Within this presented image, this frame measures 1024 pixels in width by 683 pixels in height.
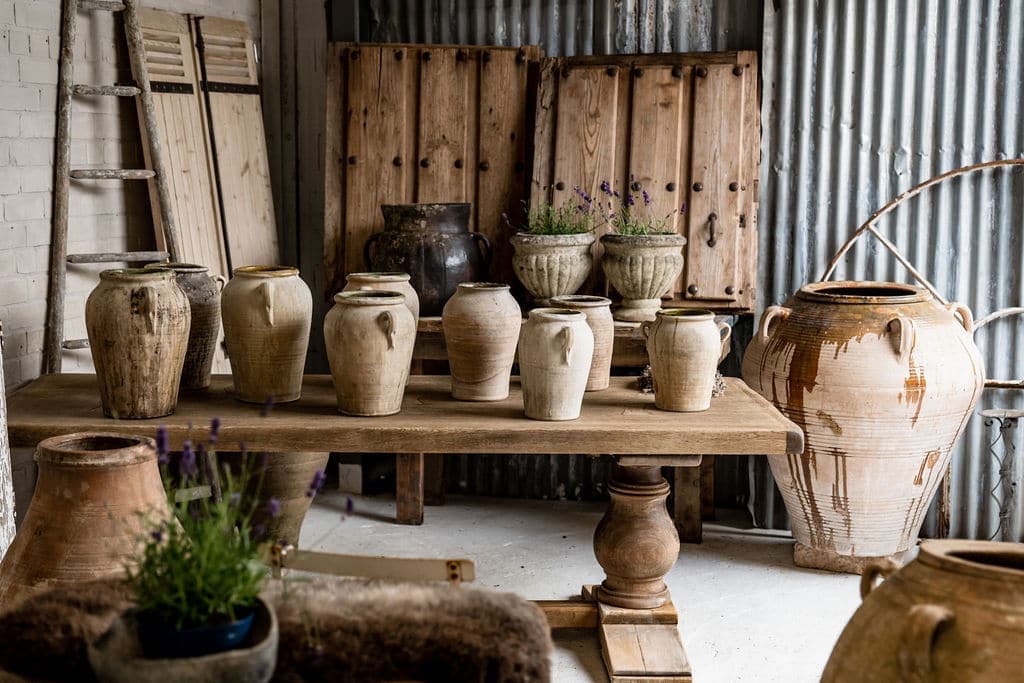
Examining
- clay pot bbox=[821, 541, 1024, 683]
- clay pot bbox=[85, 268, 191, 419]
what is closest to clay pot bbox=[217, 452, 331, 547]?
clay pot bbox=[85, 268, 191, 419]

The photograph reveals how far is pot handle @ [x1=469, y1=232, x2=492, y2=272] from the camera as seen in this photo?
490 cm

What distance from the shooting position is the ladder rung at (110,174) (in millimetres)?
4273

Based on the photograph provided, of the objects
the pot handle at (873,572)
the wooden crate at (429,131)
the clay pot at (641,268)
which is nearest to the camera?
the pot handle at (873,572)

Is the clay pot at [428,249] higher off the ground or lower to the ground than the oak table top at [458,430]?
higher

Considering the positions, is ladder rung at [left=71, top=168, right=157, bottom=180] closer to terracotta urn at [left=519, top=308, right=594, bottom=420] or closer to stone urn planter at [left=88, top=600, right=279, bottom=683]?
terracotta urn at [left=519, top=308, right=594, bottom=420]

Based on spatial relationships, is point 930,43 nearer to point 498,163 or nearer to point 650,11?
point 650,11

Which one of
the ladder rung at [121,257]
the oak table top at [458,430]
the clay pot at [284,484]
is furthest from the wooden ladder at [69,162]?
the oak table top at [458,430]

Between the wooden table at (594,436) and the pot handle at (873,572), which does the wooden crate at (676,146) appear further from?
the pot handle at (873,572)

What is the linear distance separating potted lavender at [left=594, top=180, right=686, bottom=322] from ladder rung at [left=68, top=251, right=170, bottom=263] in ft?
5.57

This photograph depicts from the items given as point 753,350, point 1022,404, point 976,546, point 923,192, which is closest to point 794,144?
point 923,192

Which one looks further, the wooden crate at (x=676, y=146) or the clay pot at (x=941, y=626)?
the wooden crate at (x=676, y=146)

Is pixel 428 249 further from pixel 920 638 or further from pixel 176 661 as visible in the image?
pixel 176 661

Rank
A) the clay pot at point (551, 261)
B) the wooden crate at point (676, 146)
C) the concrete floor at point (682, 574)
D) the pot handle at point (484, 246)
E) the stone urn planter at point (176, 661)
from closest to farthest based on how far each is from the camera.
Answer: the stone urn planter at point (176, 661) → the concrete floor at point (682, 574) → the clay pot at point (551, 261) → the wooden crate at point (676, 146) → the pot handle at point (484, 246)

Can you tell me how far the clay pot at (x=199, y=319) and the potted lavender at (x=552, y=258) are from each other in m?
1.36
